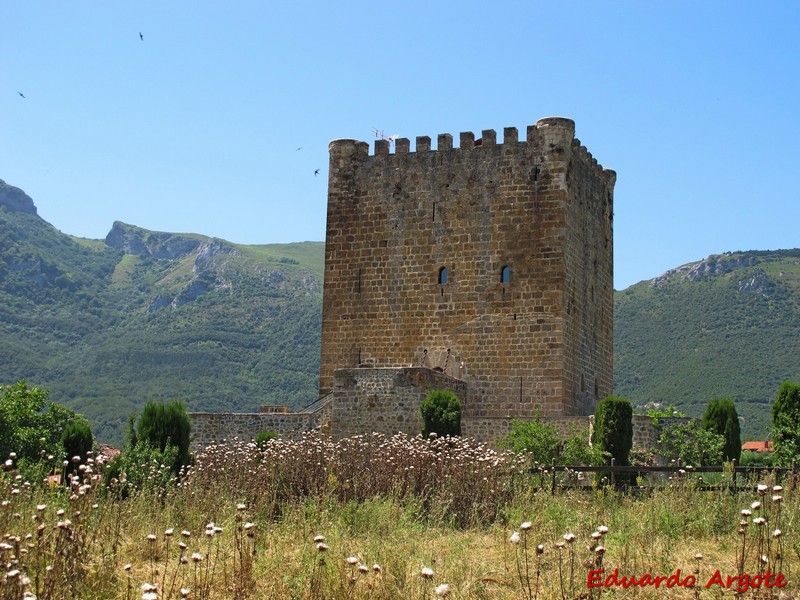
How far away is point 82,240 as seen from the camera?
15700 centimetres

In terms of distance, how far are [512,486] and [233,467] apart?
3836 mm

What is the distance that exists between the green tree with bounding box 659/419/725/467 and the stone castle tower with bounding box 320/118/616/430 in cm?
236

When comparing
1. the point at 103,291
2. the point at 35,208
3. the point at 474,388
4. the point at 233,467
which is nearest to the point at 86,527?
the point at 233,467

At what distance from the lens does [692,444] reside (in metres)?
24.0

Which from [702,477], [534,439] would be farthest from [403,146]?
[702,477]

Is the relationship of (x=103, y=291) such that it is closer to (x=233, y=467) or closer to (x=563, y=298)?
(x=563, y=298)

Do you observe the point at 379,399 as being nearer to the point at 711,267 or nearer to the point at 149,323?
the point at 711,267

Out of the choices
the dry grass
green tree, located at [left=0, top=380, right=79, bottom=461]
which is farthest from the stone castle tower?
the dry grass

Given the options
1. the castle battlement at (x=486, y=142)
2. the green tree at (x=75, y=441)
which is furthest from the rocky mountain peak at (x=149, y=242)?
the green tree at (x=75, y=441)

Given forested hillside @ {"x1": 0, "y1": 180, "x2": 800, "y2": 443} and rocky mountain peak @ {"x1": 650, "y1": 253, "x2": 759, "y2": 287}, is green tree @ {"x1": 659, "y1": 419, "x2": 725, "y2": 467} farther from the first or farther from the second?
rocky mountain peak @ {"x1": 650, "y1": 253, "x2": 759, "y2": 287}

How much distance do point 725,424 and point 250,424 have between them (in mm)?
10272

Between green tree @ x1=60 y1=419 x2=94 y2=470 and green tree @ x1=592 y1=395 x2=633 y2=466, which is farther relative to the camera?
green tree @ x1=592 y1=395 x2=633 y2=466

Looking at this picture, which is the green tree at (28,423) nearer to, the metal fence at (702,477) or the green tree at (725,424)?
the metal fence at (702,477)

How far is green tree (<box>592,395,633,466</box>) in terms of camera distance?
2217cm
